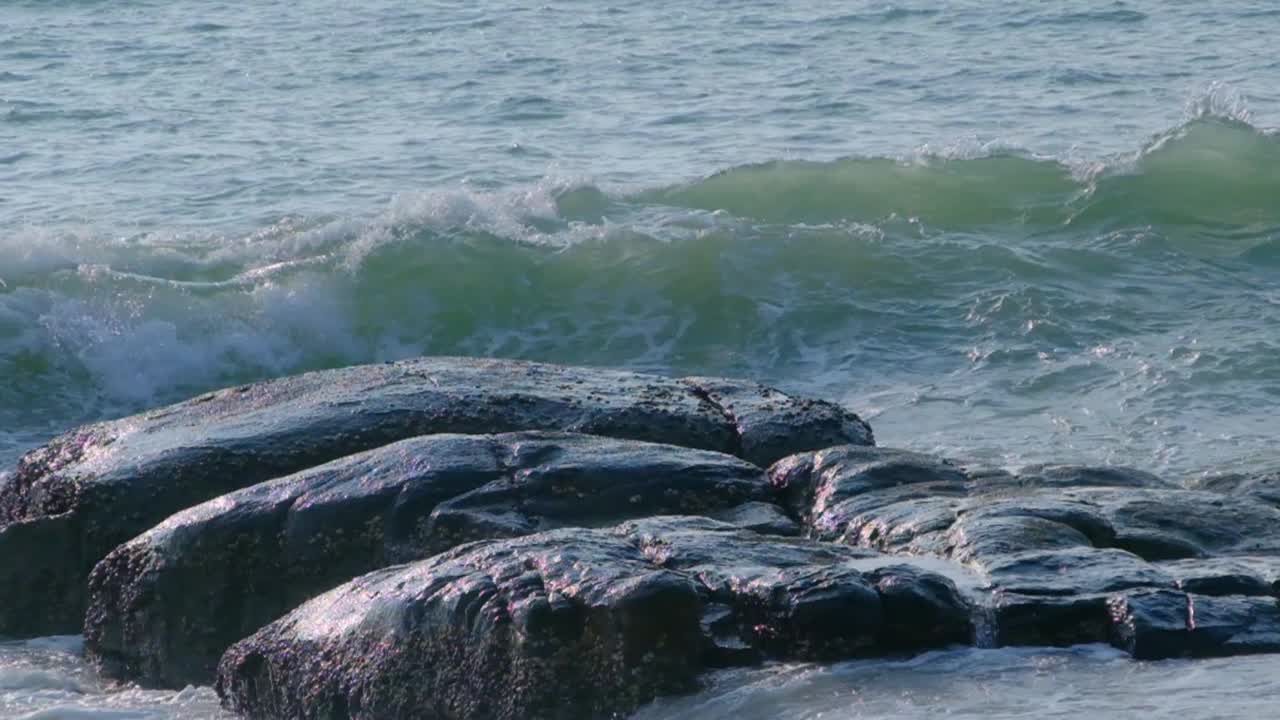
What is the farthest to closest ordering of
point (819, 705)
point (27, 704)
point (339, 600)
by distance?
point (27, 704)
point (339, 600)
point (819, 705)

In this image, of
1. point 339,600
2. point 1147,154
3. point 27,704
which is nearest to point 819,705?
point 339,600

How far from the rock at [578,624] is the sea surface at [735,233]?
0.36ft

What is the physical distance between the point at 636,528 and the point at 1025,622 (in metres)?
1.02

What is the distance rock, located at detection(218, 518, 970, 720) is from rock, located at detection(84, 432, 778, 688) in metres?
0.48

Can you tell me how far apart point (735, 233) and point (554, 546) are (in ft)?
26.3

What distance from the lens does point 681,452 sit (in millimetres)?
5355

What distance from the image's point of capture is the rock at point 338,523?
5.03 m

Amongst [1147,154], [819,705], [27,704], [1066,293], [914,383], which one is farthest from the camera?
[1147,154]

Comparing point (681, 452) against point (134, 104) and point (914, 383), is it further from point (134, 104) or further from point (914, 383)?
point (134, 104)

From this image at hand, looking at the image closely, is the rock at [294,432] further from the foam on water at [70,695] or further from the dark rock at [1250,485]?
the dark rock at [1250,485]

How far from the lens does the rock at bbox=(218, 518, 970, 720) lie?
4.07 meters

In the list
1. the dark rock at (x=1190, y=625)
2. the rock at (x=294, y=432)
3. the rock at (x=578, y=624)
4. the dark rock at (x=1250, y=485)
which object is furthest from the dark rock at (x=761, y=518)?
the dark rock at (x=1250, y=485)

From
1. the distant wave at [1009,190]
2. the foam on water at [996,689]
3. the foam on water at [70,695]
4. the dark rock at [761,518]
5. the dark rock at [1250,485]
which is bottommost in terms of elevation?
the distant wave at [1009,190]

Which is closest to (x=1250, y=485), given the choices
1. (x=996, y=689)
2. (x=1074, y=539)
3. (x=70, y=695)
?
(x=1074, y=539)
